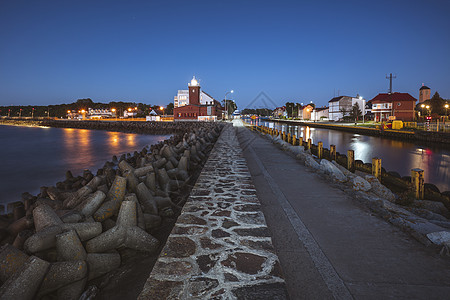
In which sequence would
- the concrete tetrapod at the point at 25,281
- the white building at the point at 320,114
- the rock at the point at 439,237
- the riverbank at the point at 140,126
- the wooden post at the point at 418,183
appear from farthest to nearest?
the white building at the point at 320,114 → the riverbank at the point at 140,126 → the wooden post at the point at 418,183 → the rock at the point at 439,237 → the concrete tetrapod at the point at 25,281

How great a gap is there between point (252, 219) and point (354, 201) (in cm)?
267

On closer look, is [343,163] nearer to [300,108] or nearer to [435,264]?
[435,264]

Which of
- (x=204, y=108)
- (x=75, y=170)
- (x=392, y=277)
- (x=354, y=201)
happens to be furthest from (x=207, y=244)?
(x=204, y=108)

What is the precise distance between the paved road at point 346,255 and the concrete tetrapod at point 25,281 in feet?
7.85

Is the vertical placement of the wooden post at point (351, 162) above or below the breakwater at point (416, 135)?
below

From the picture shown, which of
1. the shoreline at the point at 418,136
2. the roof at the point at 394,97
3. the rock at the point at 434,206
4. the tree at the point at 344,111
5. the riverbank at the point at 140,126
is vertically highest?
the roof at the point at 394,97

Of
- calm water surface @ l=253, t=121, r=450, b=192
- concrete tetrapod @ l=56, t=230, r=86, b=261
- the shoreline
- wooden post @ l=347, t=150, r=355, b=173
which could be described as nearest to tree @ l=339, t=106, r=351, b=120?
the shoreline

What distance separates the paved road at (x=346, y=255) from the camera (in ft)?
8.29

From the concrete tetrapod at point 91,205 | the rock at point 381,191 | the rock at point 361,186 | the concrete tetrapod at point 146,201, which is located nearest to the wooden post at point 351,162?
the rock at point 381,191

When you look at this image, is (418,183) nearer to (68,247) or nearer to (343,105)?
(68,247)

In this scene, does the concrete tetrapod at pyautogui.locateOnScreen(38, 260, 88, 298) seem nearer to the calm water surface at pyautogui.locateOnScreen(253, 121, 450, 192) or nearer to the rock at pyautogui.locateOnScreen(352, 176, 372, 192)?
the rock at pyautogui.locateOnScreen(352, 176, 372, 192)

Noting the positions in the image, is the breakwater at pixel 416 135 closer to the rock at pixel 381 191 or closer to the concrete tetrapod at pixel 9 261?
the rock at pixel 381 191

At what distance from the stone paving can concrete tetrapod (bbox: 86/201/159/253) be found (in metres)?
0.49

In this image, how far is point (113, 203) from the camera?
392 centimetres
